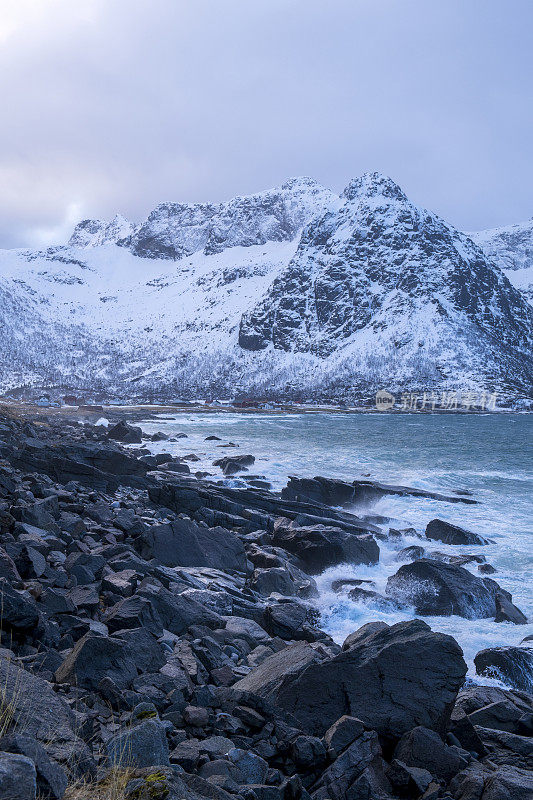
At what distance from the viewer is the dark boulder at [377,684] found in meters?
7.23

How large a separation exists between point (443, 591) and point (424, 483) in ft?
76.7

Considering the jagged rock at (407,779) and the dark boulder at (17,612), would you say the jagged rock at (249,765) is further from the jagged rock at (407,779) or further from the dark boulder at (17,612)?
the dark boulder at (17,612)

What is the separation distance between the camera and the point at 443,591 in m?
15.3

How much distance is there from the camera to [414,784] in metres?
6.25

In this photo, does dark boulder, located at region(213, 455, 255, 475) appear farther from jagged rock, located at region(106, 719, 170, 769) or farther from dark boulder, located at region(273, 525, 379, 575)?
jagged rock, located at region(106, 719, 170, 769)

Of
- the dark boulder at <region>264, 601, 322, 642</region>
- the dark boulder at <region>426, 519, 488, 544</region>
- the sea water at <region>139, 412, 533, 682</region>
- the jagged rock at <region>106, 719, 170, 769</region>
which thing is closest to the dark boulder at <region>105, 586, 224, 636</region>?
the dark boulder at <region>264, 601, 322, 642</region>

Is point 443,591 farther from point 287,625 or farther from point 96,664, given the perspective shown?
point 96,664

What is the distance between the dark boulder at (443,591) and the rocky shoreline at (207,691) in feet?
2.93

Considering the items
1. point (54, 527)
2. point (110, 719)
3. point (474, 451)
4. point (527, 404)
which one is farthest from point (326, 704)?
point (527, 404)

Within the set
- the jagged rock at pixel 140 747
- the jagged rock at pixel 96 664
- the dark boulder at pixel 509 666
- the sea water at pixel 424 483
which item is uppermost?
Answer: the jagged rock at pixel 140 747

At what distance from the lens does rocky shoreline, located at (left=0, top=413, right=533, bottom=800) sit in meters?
4.85

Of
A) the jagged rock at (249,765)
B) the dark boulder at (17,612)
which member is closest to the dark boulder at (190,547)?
the dark boulder at (17,612)

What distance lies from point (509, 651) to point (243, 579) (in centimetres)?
678

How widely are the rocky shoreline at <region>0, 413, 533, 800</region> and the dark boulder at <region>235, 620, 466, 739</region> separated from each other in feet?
0.06
